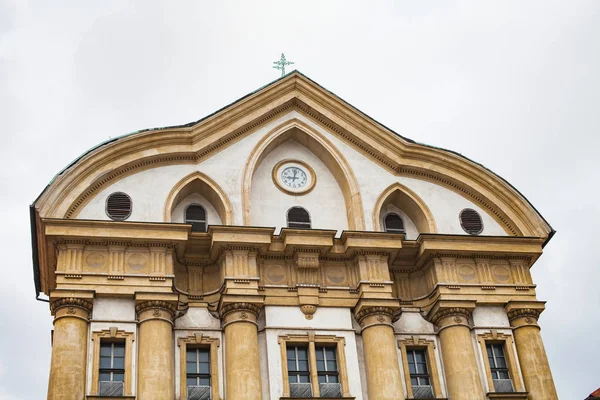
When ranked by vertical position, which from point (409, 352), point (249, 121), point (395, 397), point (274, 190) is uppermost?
point (249, 121)

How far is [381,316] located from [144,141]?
31.6 feet

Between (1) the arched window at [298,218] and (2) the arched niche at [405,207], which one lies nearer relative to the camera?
(1) the arched window at [298,218]

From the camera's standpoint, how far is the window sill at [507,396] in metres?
28.5

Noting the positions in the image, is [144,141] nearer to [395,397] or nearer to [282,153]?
[282,153]

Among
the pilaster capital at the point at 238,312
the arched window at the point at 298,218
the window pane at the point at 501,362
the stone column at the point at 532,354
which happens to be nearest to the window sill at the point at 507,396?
the stone column at the point at 532,354

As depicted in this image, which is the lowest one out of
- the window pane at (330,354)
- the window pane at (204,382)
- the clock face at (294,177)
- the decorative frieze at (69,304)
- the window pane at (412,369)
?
the window pane at (204,382)

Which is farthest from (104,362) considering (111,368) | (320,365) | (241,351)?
(320,365)

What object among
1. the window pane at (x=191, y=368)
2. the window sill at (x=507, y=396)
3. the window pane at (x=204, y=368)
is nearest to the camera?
the window pane at (x=191, y=368)

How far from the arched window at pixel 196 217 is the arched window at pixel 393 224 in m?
6.37

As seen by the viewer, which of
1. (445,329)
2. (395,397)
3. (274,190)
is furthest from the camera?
(274,190)

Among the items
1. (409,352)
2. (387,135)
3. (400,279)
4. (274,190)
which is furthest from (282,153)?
(409,352)

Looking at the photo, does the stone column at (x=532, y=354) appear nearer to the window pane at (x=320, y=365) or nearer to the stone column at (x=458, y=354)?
the stone column at (x=458, y=354)

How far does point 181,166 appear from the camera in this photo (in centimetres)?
3095

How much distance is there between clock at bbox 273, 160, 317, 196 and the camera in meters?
32.0
